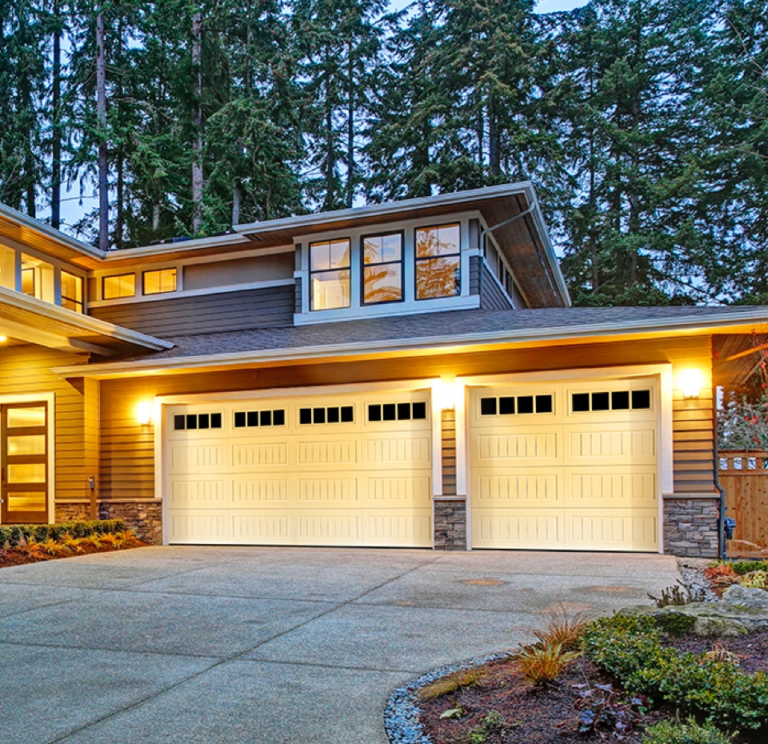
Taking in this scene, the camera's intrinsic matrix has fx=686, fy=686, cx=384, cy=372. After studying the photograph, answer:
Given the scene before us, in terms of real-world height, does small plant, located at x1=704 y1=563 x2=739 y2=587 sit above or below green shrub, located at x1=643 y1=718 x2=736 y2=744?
below

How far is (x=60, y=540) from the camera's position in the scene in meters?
9.43

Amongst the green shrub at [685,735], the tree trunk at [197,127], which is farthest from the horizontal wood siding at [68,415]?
the green shrub at [685,735]

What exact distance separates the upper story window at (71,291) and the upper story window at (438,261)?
6.68m

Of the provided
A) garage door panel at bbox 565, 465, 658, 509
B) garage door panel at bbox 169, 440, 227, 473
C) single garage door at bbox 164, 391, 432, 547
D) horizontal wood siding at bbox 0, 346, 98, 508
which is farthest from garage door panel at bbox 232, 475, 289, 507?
garage door panel at bbox 565, 465, 658, 509

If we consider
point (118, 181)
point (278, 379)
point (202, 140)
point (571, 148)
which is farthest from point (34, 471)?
point (571, 148)

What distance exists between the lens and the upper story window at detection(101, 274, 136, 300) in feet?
43.0

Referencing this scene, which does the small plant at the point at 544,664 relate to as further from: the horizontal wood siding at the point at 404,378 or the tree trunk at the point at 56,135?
the tree trunk at the point at 56,135

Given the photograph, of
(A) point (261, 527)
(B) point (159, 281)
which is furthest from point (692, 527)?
(B) point (159, 281)

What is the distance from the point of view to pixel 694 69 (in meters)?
23.2

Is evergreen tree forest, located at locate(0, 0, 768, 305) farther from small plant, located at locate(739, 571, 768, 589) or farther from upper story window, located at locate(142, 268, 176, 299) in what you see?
small plant, located at locate(739, 571, 768, 589)

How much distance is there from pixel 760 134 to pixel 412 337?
644 inches

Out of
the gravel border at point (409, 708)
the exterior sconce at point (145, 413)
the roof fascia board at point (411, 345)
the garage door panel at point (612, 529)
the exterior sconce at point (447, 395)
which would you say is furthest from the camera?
the exterior sconce at point (145, 413)

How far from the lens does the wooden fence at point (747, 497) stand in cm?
927

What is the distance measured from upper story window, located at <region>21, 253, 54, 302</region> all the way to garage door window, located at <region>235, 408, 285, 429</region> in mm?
4729
